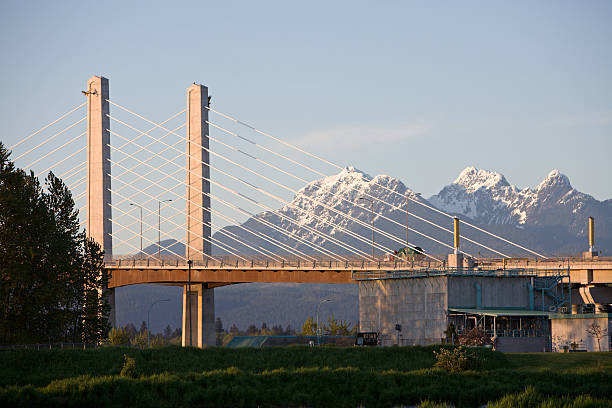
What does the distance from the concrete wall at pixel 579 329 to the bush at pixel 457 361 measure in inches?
925

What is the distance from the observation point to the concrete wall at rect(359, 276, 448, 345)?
92.5 meters

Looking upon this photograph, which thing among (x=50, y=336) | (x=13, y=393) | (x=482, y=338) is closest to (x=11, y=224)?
(x=50, y=336)

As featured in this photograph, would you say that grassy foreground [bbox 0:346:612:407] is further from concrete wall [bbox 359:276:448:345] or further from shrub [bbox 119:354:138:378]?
concrete wall [bbox 359:276:448:345]

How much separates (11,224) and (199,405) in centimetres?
3388

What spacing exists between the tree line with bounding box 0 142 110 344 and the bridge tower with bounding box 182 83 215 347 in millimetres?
45947

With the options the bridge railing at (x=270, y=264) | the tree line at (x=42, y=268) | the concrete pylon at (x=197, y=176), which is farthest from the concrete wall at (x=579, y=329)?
the concrete pylon at (x=197, y=176)

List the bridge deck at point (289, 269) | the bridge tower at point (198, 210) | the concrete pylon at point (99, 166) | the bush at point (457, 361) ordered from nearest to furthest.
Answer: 1. the bush at point (457, 361)
2. the bridge deck at point (289, 269)
3. the bridge tower at point (198, 210)
4. the concrete pylon at point (99, 166)

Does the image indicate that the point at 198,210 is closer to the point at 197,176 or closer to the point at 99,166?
the point at 197,176

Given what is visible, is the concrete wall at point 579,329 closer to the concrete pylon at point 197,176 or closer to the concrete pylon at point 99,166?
the concrete pylon at point 197,176

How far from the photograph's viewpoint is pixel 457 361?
6022cm

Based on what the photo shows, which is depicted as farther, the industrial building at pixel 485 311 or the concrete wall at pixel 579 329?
the industrial building at pixel 485 311

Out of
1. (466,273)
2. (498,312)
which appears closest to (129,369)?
(498,312)

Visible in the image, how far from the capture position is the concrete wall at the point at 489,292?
9288cm

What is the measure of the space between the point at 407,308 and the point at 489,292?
26.3ft
